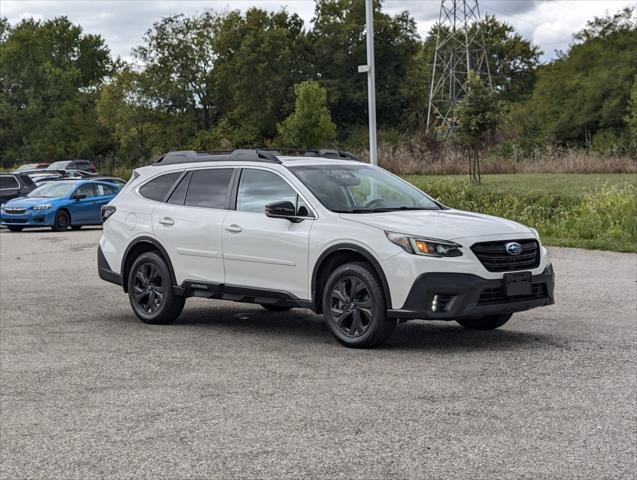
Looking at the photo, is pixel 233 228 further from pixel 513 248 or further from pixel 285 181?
pixel 513 248

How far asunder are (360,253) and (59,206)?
20.7 metres

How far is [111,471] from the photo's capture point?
545 centimetres

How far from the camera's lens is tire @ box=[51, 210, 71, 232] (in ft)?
91.9

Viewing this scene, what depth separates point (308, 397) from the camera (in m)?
7.17

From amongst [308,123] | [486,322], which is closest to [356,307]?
[486,322]

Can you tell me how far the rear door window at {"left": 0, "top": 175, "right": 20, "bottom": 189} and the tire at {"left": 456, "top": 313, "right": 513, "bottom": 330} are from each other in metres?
24.9

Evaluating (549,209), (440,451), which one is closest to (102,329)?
(440,451)

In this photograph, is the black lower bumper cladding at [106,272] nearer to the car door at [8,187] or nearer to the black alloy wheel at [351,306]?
the black alloy wheel at [351,306]

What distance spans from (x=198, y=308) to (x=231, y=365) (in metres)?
3.81

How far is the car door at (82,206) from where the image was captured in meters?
28.5

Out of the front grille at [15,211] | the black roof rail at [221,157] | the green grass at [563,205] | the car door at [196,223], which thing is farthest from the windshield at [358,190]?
the front grille at [15,211]

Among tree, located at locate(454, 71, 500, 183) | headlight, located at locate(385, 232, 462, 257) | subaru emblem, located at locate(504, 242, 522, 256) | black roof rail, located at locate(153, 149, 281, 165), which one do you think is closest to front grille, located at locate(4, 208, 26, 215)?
tree, located at locate(454, 71, 500, 183)

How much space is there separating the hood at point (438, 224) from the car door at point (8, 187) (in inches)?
981

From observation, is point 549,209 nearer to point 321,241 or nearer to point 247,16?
point 321,241
